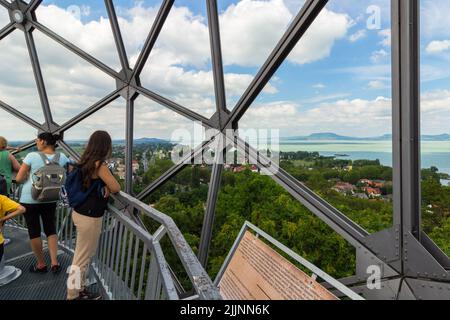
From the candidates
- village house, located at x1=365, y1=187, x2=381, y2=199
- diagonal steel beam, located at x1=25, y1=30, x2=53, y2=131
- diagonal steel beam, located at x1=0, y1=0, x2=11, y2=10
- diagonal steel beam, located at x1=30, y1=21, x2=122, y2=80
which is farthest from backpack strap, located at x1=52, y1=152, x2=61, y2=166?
diagonal steel beam, located at x1=0, y1=0, x2=11, y2=10

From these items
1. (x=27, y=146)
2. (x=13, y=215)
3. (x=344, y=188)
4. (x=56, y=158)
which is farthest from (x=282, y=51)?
(x=27, y=146)

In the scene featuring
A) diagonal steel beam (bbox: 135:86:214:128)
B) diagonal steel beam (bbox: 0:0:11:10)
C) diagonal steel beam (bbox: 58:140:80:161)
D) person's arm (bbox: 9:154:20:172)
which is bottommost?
person's arm (bbox: 9:154:20:172)

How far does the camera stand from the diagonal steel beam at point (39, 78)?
269 inches

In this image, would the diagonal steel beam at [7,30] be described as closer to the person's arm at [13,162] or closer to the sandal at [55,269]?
the person's arm at [13,162]

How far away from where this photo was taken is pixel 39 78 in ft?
22.5

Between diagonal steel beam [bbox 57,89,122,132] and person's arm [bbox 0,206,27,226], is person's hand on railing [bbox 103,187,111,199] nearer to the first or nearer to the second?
person's arm [bbox 0,206,27,226]

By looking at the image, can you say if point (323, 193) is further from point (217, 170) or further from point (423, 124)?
point (217, 170)

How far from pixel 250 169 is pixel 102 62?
401 centimetres

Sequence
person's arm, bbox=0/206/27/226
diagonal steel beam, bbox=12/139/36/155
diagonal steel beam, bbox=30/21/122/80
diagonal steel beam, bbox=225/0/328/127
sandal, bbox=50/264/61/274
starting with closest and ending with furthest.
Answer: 1. person's arm, bbox=0/206/27/226
2. diagonal steel beam, bbox=225/0/328/127
3. sandal, bbox=50/264/61/274
4. diagonal steel beam, bbox=30/21/122/80
5. diagonal steel beam, bbox=12/139/36/155

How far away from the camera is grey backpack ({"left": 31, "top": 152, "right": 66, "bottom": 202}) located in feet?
8.95

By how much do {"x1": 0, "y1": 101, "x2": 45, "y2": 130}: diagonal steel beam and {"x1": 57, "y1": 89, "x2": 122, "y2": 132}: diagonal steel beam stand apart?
888mm

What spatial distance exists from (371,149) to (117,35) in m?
4.81

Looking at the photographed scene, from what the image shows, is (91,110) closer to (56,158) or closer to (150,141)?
(150,141)

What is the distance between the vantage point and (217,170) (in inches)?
167
